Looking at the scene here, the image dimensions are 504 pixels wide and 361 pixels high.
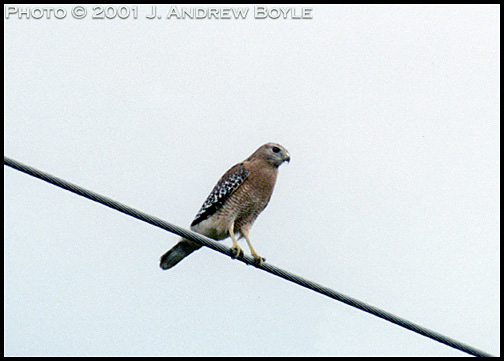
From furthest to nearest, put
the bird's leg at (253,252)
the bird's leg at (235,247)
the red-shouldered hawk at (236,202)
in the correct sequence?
the red-shouldered hawk at (236,202), the bird's leg at (235,247), the bird's leg at (253,252)

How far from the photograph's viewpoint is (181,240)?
7656 mm

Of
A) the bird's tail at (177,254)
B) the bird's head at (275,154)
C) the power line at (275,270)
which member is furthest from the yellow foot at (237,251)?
the power line at (275,270)

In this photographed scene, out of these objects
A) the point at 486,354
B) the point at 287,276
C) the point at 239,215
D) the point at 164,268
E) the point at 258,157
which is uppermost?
the point at 258,157

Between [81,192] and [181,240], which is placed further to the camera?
[181,240]

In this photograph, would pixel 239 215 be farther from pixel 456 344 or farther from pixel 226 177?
pixel 456 344

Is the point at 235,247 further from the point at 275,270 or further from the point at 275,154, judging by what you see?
the point at 275,270

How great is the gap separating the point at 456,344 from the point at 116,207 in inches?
96.9

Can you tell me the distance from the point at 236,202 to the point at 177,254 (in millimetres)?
861

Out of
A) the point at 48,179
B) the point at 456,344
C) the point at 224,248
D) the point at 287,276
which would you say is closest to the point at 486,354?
the point at 456,344

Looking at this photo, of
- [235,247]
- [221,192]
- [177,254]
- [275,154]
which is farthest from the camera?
[275,154]

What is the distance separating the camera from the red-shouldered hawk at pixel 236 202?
315 inches

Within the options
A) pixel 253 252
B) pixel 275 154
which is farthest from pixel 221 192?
pixel 253 252

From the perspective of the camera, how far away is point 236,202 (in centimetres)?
805

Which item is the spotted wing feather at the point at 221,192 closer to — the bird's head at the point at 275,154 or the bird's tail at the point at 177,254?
the bird's head at the point at 275,154
